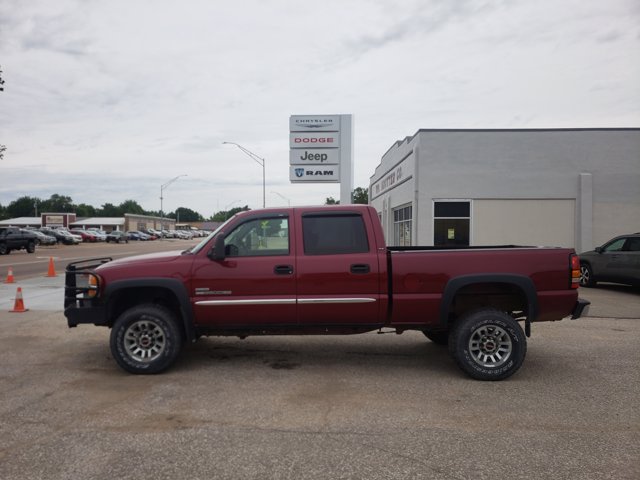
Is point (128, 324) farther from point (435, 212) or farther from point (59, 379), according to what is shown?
point (435, 212)

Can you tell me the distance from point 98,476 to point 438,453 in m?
2.35

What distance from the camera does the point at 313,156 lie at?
20.0 meters

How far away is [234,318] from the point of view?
5.55m

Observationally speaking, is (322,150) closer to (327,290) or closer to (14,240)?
(327,290)

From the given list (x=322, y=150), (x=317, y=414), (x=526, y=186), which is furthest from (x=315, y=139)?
(x=317, y=414)

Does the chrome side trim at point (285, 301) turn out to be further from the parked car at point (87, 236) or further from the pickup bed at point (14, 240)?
the parked car at point (87, 236)

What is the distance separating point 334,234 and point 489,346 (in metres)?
2.11

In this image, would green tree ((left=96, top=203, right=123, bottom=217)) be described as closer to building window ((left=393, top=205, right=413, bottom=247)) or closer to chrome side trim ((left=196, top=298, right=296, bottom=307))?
building window ((left=393, top=205, right=413, bottom=247))

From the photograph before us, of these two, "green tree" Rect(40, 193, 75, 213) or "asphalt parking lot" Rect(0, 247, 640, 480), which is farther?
"green tree" Rect(40, 193, 75, 213)

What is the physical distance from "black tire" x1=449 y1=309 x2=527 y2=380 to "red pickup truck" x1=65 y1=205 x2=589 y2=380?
0.4 inches

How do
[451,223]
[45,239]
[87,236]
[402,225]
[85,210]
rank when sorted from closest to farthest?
[451,223]
[402,225]
[45,239]
[87,236]
[85,210]

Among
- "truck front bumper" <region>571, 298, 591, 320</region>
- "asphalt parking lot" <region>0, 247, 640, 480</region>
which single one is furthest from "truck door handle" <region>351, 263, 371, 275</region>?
"truck front bumper" <region>571, 298, 591, 320</region>

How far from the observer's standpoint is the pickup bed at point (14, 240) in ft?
103

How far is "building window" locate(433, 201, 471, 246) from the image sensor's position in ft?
63.7
